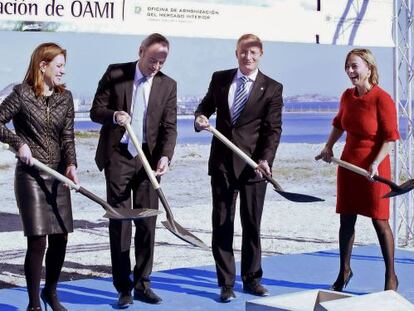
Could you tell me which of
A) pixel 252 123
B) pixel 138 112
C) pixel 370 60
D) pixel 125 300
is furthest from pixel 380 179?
pixel 125 300

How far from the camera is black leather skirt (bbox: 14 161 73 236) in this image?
14.0 feet

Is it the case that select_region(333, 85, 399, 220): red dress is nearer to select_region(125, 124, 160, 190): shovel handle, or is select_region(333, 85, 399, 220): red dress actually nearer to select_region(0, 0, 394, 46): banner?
select_region(0, 0, 394, 46): banner

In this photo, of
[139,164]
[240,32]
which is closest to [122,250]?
[139,164]

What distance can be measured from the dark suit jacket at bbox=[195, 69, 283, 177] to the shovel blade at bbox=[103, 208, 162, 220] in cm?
62

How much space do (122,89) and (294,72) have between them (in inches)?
363

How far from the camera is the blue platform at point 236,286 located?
5008 mm

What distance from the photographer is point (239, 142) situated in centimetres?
502

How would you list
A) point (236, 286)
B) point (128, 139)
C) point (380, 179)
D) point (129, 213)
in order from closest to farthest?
1. point (129, 213)
2. point (128, 139)
3. point (380, 179)
4. point (236, 286)

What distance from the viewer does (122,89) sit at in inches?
187

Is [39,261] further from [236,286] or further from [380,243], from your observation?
[380,243]

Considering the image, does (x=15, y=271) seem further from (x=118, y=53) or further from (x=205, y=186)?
(x=205, y=186)

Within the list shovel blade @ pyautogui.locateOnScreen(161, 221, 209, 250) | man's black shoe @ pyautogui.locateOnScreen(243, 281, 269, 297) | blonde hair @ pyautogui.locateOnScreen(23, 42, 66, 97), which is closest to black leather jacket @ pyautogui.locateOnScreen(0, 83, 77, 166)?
blonde hair @ pyautogui.locateOnScreen(23, 42, 66, 97)

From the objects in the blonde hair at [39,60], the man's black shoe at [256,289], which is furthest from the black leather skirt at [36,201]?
the man's black shoe at [256,289]

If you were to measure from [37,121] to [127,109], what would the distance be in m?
0.63
